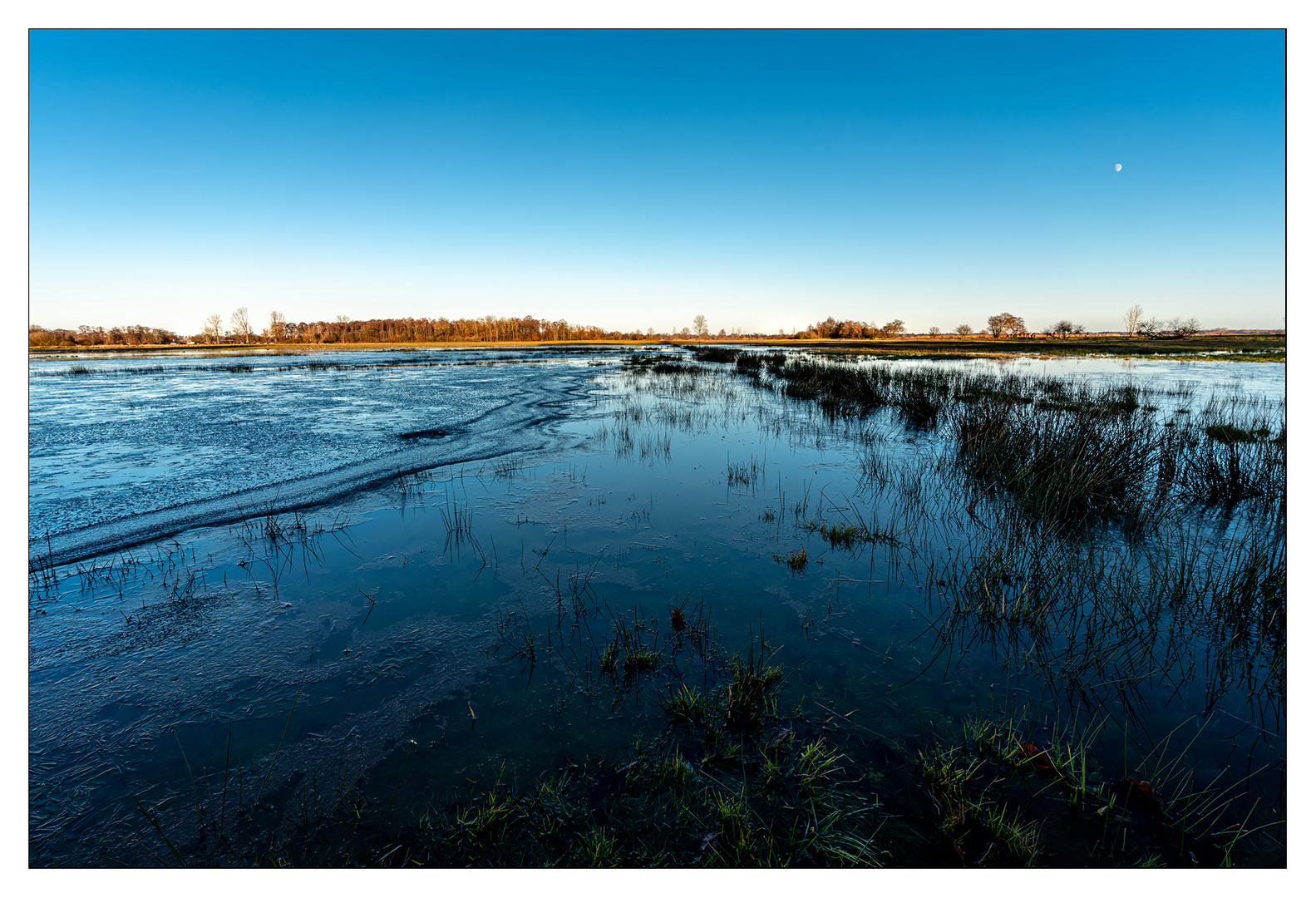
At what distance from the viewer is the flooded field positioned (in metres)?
2.53

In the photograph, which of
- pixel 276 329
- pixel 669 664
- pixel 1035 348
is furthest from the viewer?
pixel 276 329

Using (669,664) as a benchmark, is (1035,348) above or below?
above

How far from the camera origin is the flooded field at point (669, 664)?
2.53m

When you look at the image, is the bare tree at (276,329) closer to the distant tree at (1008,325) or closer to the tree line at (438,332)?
the tree line at (438,332)

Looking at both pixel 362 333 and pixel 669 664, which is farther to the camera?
pixel 362 333

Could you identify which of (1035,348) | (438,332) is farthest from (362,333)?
(1035,348)

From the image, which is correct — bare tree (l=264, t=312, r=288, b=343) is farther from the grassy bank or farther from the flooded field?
the flooded field

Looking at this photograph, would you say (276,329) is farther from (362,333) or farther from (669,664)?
(669,664)

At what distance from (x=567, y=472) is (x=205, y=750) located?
20.8ft

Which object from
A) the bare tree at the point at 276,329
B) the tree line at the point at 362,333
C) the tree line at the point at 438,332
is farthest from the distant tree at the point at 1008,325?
the bare tree at the point at 276,329

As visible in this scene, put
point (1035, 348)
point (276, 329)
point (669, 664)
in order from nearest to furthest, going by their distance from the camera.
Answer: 1. point (669, 664)
2. point (1035, 348)
3. point (276, 329)

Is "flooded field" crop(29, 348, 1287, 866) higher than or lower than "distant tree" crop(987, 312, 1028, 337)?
lower

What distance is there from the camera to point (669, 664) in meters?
3.80

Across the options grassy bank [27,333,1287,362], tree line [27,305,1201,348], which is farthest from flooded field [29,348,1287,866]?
tree line [27,305,1201,348]
